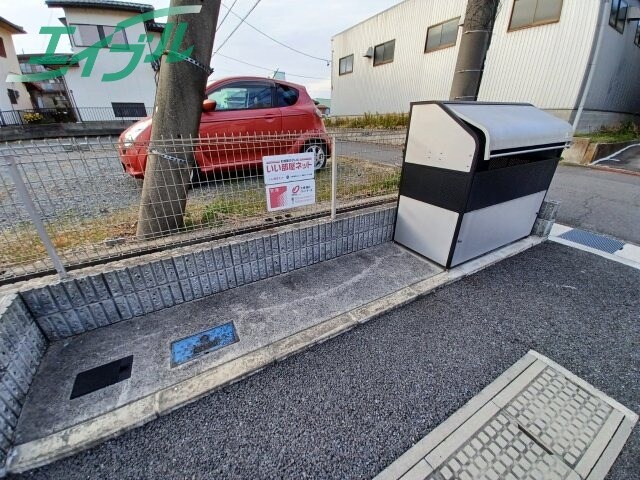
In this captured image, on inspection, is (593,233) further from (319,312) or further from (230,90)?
(230,90)

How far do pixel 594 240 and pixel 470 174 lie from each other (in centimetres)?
253

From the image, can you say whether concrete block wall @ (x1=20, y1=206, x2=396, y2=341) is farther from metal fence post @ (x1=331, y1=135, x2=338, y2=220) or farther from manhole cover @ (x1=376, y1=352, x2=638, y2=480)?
manhole cover @ (x1=376, y1=352, x2=638, y2=480)

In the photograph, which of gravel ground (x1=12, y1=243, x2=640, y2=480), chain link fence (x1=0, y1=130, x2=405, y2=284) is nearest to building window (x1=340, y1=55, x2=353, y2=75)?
chain link fence (x1=0, y1=130, x2=405, y2=284)

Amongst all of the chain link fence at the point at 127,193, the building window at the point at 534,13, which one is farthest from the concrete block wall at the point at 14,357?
the building window at the point at 534,13

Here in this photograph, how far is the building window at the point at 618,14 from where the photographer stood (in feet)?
28.0

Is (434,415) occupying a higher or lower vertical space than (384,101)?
lower

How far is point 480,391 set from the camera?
171 cm

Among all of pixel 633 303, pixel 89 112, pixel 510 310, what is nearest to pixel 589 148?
pixel 633 303

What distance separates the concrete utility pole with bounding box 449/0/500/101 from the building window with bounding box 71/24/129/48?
22.0 m

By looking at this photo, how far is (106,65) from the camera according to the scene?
60.1 feet

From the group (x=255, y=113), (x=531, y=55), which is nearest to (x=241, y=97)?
(x=255, y=113)

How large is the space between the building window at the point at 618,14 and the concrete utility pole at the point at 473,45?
9.37 m

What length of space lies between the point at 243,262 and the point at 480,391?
2001 mm

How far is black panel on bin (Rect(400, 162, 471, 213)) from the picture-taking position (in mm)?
2500
